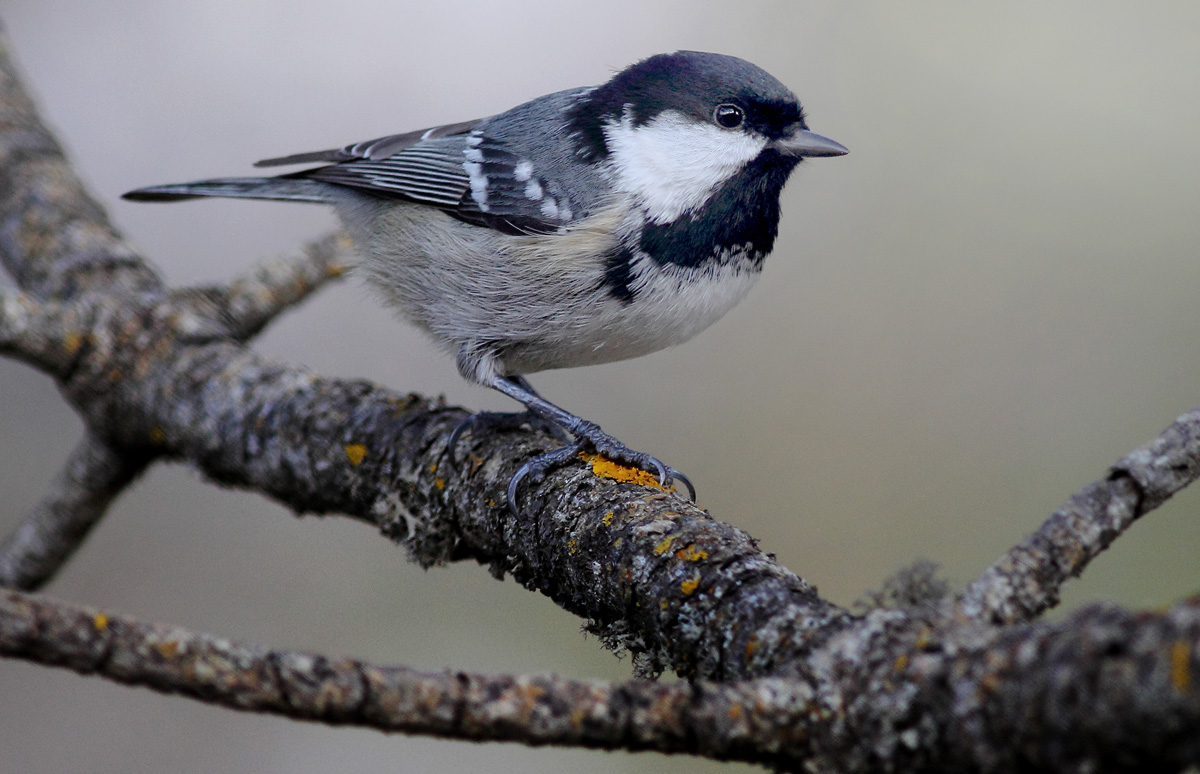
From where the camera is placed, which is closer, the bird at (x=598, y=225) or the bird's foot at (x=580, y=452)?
the bird's foot at (x=580, y=452)

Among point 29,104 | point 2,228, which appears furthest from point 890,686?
point 29,104

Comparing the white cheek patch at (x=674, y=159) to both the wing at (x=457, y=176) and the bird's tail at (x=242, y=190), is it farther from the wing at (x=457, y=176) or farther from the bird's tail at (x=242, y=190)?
the bird's tail at (x=242, y=190)

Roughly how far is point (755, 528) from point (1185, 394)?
1.98 meters

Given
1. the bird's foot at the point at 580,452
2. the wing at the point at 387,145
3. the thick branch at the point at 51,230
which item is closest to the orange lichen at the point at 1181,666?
the bird's foot at the point at 580,452

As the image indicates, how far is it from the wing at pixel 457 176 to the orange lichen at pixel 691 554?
1.19 metres

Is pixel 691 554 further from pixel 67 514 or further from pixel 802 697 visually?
pixel 67 514

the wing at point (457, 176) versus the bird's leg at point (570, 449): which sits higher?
the wing at point (457, 176)

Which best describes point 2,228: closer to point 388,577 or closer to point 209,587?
point 209,587

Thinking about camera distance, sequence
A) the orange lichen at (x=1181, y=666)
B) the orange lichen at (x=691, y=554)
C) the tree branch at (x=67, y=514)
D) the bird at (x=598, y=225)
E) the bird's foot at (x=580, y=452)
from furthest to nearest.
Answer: the tree branch at (x=67, y=514)
the bird at (x=598, y=225)
the bird's foot at (x=580, y=452)
the orange lichen at (x=691, y=554)
the orange lichen at (x=1181, y=666)

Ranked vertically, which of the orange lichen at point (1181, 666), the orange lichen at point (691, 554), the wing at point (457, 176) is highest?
the wing at point (457, 176)

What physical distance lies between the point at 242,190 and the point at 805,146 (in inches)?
72.5

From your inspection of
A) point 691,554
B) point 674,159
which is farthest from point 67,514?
point 691,554

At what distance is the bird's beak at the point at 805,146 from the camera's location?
8.13ft

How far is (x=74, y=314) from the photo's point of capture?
2703 millimetres
